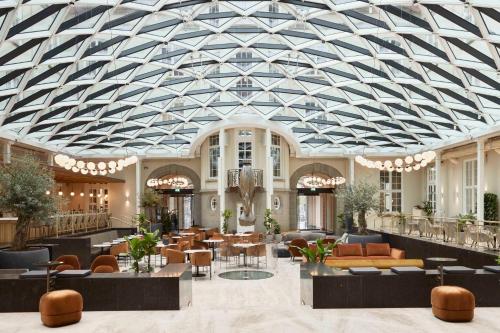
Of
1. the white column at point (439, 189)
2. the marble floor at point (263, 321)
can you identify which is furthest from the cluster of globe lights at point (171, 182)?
the marble floor at point (263, 321)

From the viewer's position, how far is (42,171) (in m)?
12.5

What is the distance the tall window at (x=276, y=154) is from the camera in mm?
28125

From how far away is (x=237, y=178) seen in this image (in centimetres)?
2652

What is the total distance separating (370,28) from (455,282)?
29.2 ft

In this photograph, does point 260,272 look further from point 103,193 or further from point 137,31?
point 103,193

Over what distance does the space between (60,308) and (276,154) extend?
21.4 meters

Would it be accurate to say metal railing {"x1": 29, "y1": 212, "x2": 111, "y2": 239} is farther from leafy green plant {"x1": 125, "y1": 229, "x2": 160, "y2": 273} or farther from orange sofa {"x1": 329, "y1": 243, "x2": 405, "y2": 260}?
orange sofa {"x1": 329, "y1": 243, "x2": 405, "y2": 260}

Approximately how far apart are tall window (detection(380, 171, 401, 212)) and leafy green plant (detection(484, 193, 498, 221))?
32.3 feet

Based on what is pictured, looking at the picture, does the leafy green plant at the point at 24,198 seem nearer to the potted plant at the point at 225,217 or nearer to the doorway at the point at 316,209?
the potted plant at the point at 225,217

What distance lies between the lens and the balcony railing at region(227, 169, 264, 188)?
1044 inches

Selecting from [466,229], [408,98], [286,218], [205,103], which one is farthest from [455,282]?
[286,218]

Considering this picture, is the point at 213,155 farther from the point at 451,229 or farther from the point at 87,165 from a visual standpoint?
the point at 451,229

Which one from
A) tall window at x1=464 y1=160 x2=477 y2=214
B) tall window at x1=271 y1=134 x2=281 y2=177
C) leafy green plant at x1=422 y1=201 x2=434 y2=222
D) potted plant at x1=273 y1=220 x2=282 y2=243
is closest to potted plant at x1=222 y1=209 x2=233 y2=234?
potted plant at x1=273 y1=220 x2=282 y2=243

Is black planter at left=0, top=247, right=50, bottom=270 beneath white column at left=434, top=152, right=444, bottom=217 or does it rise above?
beneath
